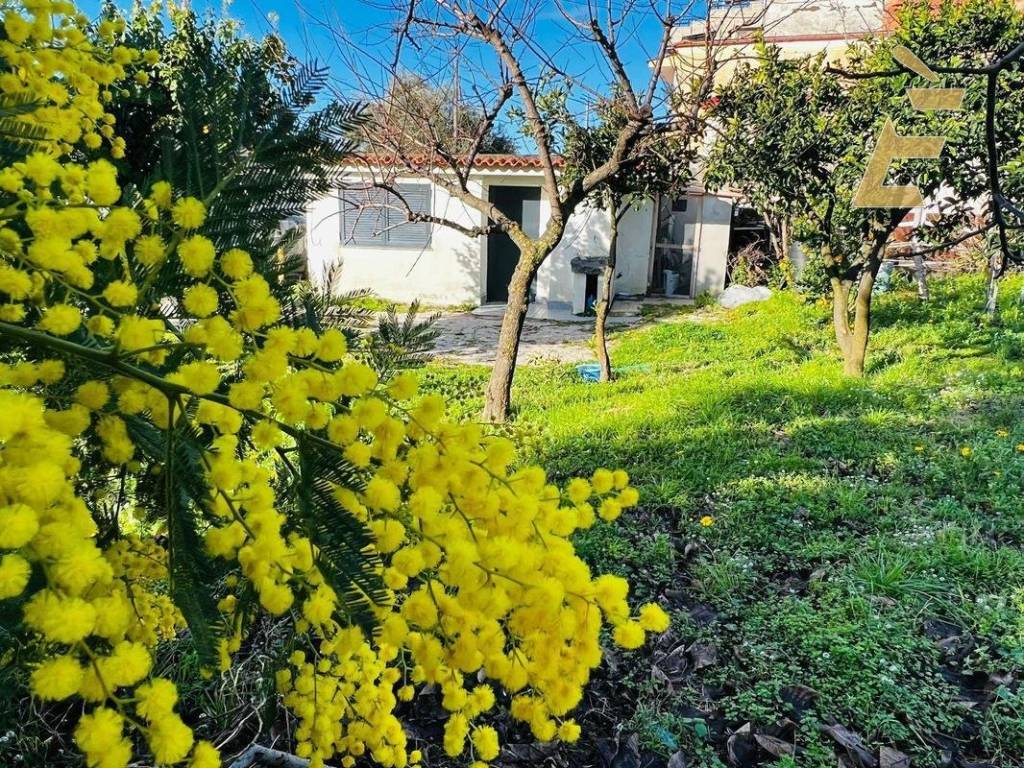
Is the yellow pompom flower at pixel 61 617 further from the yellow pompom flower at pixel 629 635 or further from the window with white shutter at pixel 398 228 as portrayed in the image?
the window with white shutter at pixel 398 228

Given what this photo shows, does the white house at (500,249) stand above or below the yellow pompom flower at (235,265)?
above

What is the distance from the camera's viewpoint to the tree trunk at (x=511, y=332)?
5020 mm

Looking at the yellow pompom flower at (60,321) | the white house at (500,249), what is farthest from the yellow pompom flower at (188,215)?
the white house at (500,249)

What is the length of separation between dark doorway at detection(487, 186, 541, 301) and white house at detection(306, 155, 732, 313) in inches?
0.7

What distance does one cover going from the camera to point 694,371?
646 centimetres

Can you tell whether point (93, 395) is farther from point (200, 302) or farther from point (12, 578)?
point (12, 578)

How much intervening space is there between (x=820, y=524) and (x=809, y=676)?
116cm

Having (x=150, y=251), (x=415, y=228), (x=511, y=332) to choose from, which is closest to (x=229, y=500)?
(x=150, y=251)

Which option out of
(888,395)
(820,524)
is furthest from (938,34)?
(820,524)

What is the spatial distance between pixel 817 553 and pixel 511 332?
2.80 metres

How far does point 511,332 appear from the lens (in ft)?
16.6
